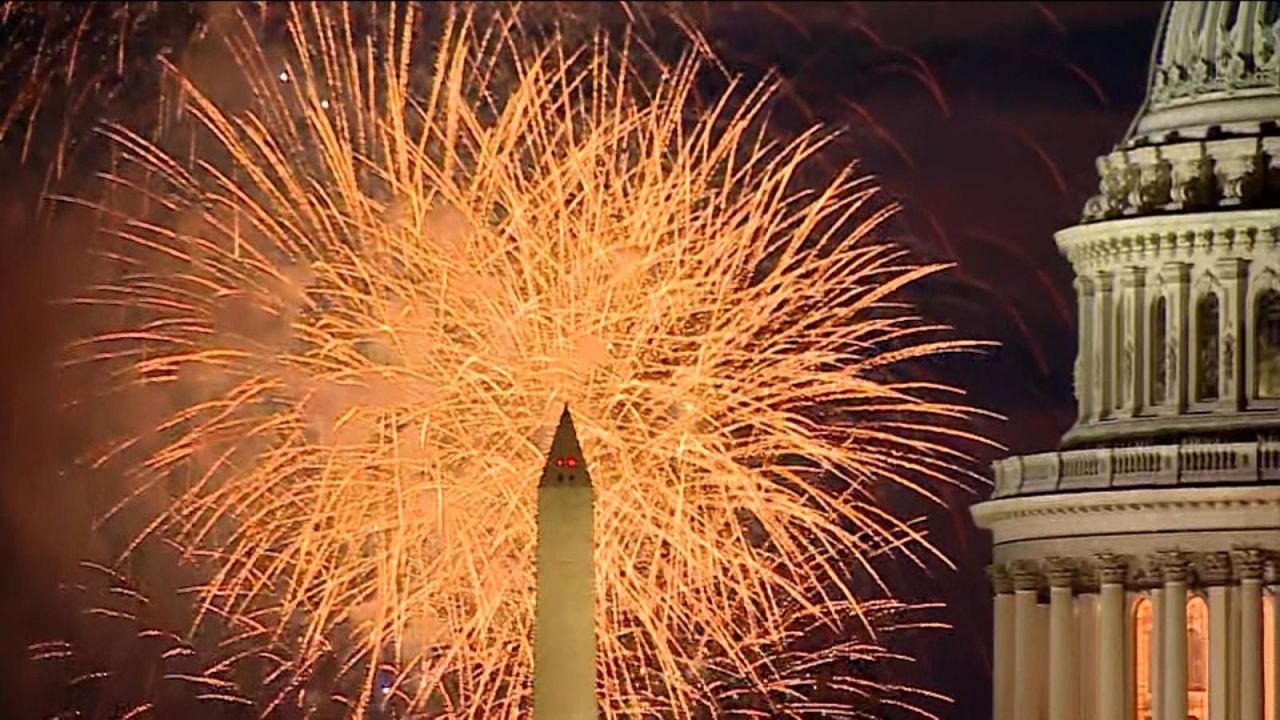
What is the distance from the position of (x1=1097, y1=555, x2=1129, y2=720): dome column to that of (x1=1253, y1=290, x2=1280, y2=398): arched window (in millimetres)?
5798

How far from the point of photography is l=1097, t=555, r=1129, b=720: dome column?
124m

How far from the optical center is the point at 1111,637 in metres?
125

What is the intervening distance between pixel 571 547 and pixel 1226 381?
4802cm

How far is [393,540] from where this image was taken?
81.4 m

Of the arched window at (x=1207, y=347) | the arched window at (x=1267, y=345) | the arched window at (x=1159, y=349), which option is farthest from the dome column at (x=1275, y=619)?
the arched window at (x=1159, y=349)

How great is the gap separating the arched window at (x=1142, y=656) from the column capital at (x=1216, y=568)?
2.75 meters

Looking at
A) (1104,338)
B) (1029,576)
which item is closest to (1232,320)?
(1104,338)

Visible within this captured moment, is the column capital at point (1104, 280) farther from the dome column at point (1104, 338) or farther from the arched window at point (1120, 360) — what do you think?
the arched window at point (1120, 360)

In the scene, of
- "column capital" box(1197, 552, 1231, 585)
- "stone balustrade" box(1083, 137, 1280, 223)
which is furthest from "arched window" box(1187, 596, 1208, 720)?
"stone balustrade" box(1083, 137, 1280, 223)

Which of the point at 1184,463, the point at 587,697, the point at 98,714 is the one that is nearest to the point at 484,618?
the point at 587,697

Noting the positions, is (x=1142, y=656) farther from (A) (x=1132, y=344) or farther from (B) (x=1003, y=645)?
(A) (x=1132, y=344)

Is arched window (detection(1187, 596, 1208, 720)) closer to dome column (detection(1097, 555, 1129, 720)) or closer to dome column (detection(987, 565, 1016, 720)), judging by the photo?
dome column (detection(1097, 555, 1129, 720))

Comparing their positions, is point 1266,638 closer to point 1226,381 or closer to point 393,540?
point 1226,381

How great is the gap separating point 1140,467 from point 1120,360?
5.85 m
